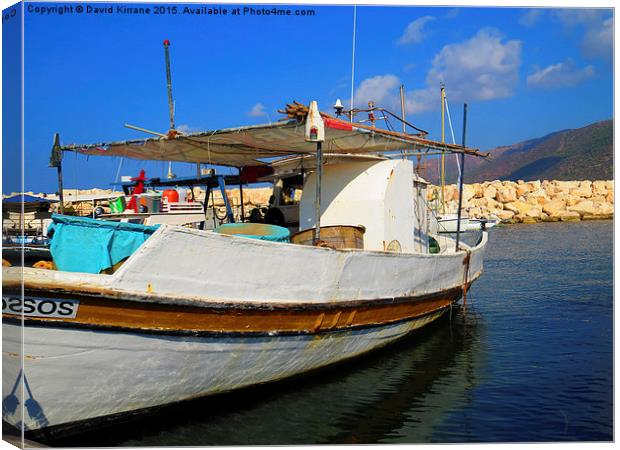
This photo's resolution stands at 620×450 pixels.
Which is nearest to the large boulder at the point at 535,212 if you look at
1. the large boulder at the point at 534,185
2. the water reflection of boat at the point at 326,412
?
the large boulder at the point at 534,185

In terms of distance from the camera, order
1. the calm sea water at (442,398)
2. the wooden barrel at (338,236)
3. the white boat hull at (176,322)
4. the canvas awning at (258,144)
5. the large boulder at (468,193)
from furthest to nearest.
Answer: the large boulder at (468,193), the wooden barrel at (338,236), the canvas awning at (258,144), the calm sea water at (442,398), the white boat hull at (176,322)

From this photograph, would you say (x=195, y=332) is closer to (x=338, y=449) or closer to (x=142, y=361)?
(x=142, y=361)

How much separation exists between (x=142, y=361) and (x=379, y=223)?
5.01m

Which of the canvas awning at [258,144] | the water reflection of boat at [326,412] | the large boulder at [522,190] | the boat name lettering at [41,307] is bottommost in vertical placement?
the water reflection of boat at [326,412]

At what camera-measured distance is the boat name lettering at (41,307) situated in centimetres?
501

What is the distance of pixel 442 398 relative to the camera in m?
7.75

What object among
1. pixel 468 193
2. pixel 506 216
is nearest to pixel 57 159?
pixel 506 216

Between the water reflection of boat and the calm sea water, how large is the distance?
0.01 meters

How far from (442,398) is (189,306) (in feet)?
13.1

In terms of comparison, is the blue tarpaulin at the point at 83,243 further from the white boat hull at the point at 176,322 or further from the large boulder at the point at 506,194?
the large boulder at the point at 506,194

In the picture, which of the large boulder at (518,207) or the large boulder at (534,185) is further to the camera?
the large boulder at (534,185)

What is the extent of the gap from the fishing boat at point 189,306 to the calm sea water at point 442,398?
30cm

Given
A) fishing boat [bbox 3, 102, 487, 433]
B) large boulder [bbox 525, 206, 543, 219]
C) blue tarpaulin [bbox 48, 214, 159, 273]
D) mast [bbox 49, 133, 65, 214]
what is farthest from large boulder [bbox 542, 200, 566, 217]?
blue tarpaulin [bbox 48, 214, 159, 273]

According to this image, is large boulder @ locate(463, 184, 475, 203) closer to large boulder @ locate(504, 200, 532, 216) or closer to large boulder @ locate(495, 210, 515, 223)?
large boulder @ locate(504, 200, 532, 216)
